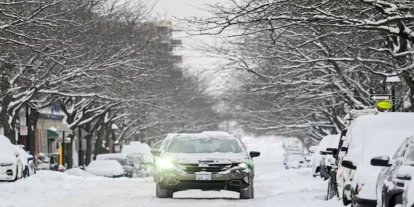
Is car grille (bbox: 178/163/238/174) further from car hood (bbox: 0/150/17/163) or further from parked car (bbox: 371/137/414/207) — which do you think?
car hood (bbox: 0/150/17/163)

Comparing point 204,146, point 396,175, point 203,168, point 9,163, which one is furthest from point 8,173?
point 396,175

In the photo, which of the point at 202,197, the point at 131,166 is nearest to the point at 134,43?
the point at 131,166

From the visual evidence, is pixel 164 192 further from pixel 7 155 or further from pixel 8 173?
pixel 7 155

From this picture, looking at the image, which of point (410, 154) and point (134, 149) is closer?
point (410, 154)

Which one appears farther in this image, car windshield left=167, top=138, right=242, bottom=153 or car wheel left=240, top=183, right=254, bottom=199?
car windshield left=167, top=138, right=242, bottom=153

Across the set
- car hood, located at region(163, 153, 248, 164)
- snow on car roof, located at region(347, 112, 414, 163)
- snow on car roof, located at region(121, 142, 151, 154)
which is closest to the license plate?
car hood, located at region(163, 153, 248, 164)

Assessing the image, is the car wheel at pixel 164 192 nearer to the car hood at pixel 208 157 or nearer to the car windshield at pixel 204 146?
the car hood at pixel 208 157

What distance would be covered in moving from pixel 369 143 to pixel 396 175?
5.00m

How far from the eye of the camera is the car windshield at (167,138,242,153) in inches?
879

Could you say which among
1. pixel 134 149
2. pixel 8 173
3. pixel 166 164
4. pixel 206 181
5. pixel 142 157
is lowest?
pixel 206 181

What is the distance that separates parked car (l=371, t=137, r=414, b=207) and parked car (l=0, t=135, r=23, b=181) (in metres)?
19.6

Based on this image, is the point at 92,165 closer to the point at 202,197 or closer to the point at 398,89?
the point at 398,89

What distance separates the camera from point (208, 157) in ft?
70.8

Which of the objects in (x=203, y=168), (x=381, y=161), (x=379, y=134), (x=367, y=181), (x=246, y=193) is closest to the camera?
(x=381, y=161)
